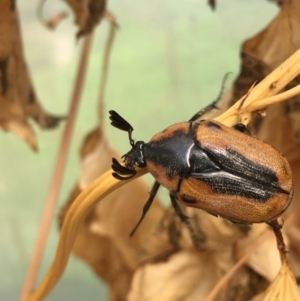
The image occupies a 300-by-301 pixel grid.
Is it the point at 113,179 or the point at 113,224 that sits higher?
the point at 113,179

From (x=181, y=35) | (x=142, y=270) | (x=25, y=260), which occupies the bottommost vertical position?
(x=25, y=260)

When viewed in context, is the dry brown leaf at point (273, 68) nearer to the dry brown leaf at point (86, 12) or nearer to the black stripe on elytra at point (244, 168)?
the black stripe on elytra at point (244, 168)

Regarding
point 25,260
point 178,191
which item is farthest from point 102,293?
point 178,191

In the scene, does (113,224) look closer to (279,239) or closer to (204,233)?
(204,233)

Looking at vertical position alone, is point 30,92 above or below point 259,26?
above

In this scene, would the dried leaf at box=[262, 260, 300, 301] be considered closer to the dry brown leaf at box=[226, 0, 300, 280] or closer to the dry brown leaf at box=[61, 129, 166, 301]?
the dry brown leaf at box=[226, 0, 300, 280]

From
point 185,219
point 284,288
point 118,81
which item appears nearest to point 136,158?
point 185,219

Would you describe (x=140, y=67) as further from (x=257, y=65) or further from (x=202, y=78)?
(x=257, y=65)
